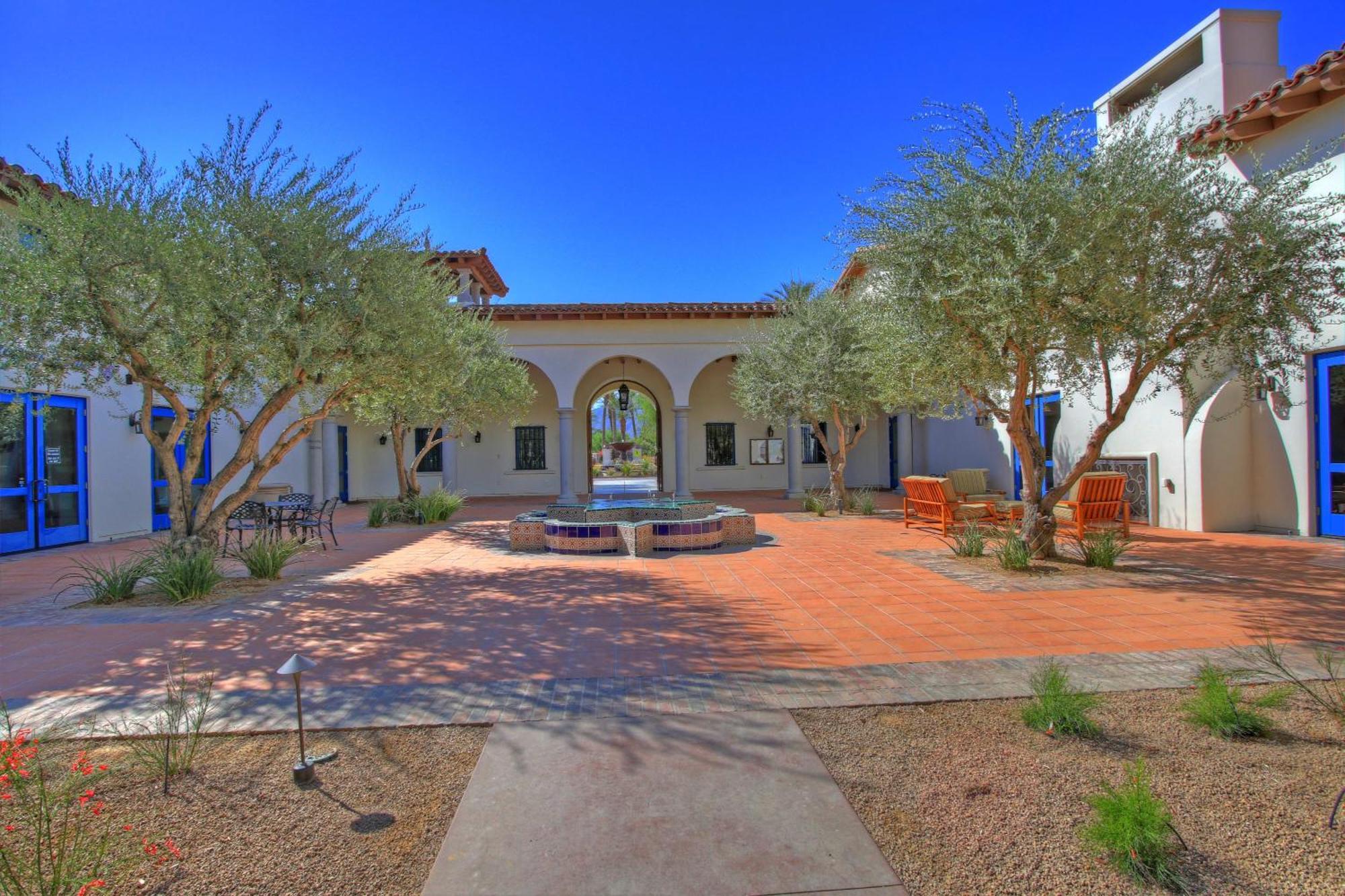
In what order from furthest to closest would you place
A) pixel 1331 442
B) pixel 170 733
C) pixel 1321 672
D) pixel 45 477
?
pixel 45 477 → pixel 1331 442 → pixel 1321 672 → pixel 170 733

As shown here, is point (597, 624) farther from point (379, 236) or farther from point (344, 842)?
point (379, 236)

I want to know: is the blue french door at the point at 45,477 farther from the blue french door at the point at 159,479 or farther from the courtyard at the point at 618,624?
the courtyard at the point at 618,624

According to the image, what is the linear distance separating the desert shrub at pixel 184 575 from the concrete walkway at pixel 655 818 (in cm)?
494

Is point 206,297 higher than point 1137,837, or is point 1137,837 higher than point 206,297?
point 206,297

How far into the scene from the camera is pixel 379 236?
7.63 meters

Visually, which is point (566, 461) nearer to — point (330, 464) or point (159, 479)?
point (330, 464)

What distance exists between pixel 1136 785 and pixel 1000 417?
6.13 meters

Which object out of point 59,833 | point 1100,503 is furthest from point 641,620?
point 1100,503

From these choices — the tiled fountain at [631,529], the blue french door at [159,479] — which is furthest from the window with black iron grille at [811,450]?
the blue french door at [159,479]

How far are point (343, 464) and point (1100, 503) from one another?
18539mm

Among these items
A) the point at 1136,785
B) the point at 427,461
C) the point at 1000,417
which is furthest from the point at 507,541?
the point at 427,461

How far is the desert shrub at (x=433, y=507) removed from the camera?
43.8 ft

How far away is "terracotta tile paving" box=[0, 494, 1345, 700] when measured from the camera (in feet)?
14.8

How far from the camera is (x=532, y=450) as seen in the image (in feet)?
67.8
